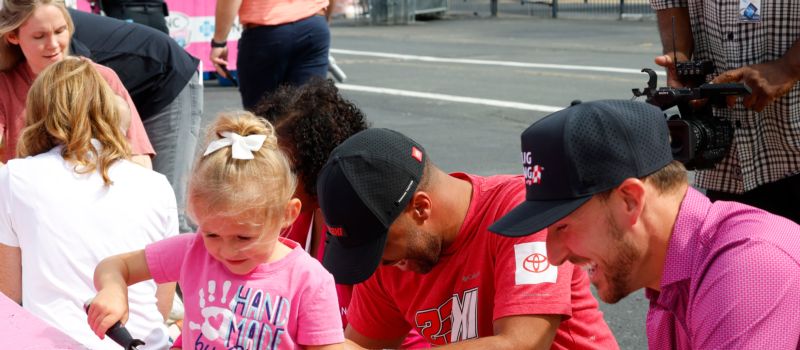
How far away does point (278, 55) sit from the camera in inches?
221

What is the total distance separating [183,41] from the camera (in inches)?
485

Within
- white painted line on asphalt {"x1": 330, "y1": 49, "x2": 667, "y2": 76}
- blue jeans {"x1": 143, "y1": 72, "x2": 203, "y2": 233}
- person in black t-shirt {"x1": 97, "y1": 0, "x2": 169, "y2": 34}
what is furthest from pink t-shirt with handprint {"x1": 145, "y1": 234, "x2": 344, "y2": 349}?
white painted line on asphalt {"x1": 330, "y1": 49, "x2": 667, "y2": 76}

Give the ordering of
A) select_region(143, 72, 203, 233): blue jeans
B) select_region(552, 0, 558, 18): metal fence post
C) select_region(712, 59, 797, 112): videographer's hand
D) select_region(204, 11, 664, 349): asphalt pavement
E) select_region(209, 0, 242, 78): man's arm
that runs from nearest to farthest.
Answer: select_region(712, 59, 797, 112): videographer's hand → select_region(143, 72, 203, 233): blue jeans → select_region(209, 0, 242, 78): man's arm → select_region(204, 11, 664, 349): asphalt pavement → select_region(552, 0, 558, 18): metal fence post

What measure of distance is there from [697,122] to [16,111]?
2.65m

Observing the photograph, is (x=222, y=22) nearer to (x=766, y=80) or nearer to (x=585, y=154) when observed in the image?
(x=766, y=80)

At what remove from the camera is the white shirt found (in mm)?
3191

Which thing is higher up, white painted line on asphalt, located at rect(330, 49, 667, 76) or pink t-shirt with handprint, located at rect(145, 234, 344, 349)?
pink t-shirt with handprint, located at rect(145, 234, 344, 349)

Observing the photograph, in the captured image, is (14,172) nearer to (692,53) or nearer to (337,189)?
(337,189)

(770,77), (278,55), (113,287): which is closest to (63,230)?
(113,287)

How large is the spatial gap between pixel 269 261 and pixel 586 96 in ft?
29.0

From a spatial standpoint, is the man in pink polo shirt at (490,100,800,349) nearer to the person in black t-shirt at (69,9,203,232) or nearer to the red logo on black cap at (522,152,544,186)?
the red logo on black cap at (522,152,544,186)

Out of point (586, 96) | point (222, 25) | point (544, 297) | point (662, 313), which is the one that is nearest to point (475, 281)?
point (544, 297)

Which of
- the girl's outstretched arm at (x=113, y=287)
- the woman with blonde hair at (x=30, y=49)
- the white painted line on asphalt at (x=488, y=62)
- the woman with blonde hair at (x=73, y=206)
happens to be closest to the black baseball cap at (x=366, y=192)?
the girl's outstretched arm at (x=113, y=287)

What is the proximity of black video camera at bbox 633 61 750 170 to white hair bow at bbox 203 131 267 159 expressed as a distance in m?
1.06
